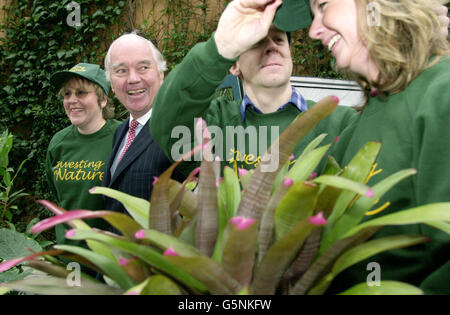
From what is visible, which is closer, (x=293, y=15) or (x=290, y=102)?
(x=293, y=15)

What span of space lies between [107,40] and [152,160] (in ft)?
12.5

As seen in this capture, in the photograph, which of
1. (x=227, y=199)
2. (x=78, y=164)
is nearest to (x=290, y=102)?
(x=227, y=199)

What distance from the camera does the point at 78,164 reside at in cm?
278

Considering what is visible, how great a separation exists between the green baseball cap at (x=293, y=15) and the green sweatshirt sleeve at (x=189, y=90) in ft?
0.98

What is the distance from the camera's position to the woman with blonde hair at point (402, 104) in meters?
0.80

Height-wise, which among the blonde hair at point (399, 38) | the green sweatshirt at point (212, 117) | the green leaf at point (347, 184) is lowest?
the green leaf at point (347, 184)

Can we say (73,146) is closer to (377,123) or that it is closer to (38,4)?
(377,123)

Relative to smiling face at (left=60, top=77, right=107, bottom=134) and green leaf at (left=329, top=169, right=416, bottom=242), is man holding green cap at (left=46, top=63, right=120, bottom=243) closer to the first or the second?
smiling face at (left=60, top=77, right=107, bottom=134)

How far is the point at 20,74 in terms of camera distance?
5184 millimetres

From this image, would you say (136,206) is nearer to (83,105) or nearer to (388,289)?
(388,289)

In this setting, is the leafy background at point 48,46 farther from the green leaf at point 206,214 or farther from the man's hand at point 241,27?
the green leaf at point 206,214

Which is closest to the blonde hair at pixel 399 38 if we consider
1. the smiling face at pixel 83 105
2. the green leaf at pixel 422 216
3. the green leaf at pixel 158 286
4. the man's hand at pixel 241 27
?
the man's hand at pixel 241 27

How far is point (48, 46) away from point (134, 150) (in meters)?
4.05

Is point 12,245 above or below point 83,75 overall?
below
